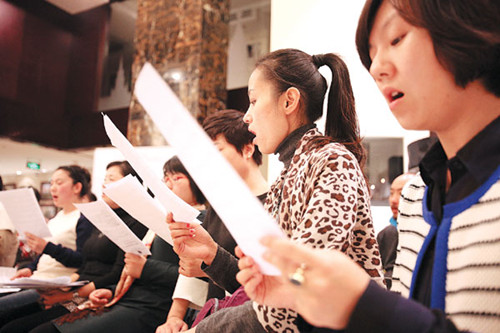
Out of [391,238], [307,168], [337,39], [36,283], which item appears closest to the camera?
[307,168]

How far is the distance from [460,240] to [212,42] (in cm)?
414

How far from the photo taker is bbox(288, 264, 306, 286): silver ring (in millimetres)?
456

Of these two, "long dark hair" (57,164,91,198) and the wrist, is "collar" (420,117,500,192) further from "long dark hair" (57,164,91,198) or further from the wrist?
"long dark hair" (57,164,91,198)

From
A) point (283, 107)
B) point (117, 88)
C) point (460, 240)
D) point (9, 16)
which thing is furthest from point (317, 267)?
point (9, 16)

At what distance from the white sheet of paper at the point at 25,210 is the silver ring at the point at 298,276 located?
207cm

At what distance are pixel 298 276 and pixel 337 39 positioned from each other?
3.00 meters

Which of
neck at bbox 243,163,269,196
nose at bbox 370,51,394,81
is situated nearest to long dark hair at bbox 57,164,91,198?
neck at bbox 243,163,269,196

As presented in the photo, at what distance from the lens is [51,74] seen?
607cm

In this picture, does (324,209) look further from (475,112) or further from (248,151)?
(248,151)

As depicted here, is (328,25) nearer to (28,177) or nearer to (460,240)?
(460,240)

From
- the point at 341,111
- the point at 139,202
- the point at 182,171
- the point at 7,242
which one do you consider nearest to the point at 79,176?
the point at 7,242

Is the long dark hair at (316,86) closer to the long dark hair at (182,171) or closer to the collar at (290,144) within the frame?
the collar at (290,144)

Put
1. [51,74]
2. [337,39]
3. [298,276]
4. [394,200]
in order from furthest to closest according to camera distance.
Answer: [51,74]
[337,39]
[394,200]
[298,276]

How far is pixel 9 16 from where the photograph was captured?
5.66 metres
